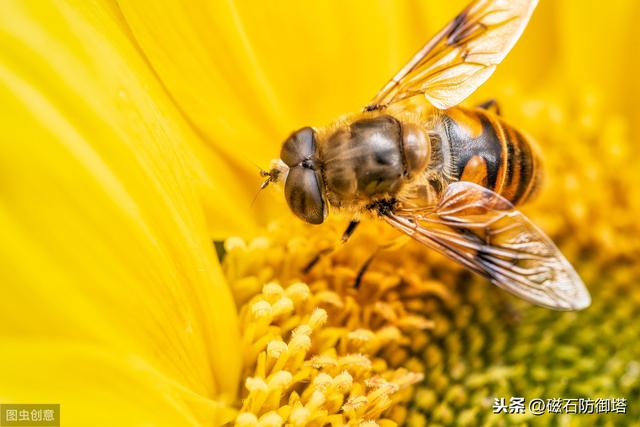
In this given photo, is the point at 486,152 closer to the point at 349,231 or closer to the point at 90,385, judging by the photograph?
the point at 349,231

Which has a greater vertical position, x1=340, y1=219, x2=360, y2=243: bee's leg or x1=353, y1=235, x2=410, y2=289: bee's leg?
x1=340, y1=219, x2=360, y2=243: bee's leg

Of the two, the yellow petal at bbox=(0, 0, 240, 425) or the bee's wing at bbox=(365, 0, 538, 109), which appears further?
the bee's wing at bbox=(365, 0, 538, 109)

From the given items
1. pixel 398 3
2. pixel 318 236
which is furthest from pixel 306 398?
pixel 398 3

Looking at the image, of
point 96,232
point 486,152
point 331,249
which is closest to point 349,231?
point 331,249

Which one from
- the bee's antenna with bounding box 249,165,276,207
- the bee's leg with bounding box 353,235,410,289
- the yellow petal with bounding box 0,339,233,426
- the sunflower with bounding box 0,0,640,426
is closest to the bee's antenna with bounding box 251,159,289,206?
the bee's antenna with bounding box 249,165,276,207

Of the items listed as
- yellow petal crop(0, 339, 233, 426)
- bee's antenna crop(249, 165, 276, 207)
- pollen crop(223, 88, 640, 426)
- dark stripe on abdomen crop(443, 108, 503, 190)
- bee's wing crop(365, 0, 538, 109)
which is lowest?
yellow petal crop(0, 339, 233, 426)

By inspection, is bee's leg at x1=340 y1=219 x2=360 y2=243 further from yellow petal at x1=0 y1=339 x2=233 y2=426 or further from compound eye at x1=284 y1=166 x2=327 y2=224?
yellow petal at x1=0 y1=339 x2=233 y2=426

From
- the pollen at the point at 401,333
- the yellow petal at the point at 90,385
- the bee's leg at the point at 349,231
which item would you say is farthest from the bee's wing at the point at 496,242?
the yellow petal at the point at 90,385
